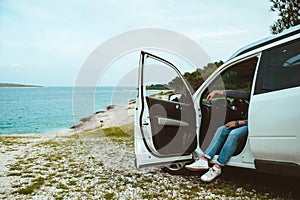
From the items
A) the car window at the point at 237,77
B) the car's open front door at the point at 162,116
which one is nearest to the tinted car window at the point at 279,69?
the car window at the point at 237,77

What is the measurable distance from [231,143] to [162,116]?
1.09 m

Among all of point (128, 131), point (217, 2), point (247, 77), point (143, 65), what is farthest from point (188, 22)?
point (143, 65)

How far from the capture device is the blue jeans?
Answer: 3547mm

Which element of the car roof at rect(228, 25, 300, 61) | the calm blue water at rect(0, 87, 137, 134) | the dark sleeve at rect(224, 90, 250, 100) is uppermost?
the car roof at rect(228, 25, 300, 61)

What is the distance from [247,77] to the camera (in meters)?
4.41

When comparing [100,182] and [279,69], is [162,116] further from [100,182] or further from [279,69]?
[279,69]

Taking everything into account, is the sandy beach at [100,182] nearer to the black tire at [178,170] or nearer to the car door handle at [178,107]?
the black tire at [178,170]

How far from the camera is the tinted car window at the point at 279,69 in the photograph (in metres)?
2.95

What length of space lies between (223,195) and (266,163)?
2.37ft

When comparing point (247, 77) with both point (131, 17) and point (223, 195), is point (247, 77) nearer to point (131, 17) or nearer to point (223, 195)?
point (223, 195)

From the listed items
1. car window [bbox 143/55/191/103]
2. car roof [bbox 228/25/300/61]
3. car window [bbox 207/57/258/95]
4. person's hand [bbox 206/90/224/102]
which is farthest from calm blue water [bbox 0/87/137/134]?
car roof [bbox 228/25/300/61]

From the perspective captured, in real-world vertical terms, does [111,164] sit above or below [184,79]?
below

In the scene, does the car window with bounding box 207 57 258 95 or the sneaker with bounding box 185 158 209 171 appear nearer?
the sneaker with bounding box 185 158 209 171

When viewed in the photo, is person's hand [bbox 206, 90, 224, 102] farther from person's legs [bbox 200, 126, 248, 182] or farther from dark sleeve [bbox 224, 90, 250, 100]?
person's legs [bbox 200, 126, 248, 182]
